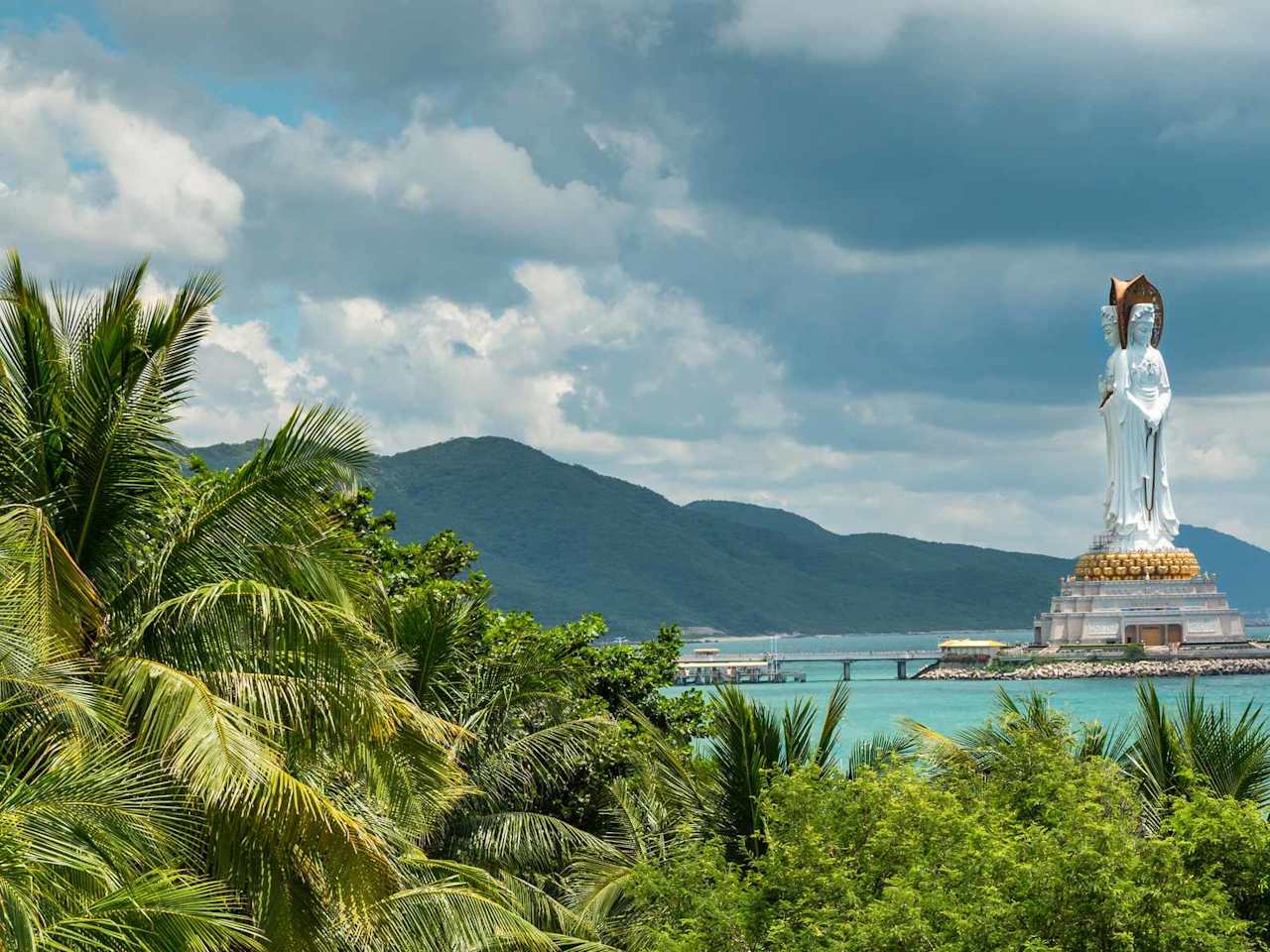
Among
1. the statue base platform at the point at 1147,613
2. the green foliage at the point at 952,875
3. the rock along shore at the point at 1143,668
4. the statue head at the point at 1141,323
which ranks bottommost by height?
the green foliage at the point at 952,875

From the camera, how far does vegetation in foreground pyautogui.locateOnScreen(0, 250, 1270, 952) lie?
10.5m

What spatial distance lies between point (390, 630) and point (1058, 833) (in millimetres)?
6653

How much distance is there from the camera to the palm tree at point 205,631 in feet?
35.2

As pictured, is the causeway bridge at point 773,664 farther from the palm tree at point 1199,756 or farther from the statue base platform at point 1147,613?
the palm tree at point 1199,756

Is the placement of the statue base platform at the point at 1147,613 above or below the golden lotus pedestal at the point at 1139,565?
below

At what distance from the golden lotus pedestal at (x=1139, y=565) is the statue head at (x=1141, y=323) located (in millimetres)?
12313

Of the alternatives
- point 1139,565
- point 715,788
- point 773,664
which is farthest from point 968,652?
point 715,788

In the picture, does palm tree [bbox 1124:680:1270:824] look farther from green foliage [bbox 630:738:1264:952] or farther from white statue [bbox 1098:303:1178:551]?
white statue [bbox 1098:303:1178:551]

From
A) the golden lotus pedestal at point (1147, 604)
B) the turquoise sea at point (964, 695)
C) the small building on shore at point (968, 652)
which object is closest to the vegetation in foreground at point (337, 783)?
the turquoise sea at point (964, 695)

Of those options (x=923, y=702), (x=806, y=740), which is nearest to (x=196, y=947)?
(x=806, y=740)

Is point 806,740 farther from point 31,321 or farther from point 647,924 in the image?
point 31,321

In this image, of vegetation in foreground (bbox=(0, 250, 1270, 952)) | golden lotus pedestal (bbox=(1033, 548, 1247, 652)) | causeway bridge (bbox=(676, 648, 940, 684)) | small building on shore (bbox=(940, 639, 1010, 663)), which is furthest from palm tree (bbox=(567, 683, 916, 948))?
causeway bridge (bbox=(676, 648, 940, 684))

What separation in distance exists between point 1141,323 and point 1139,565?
1398cm

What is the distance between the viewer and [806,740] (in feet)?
53.4
